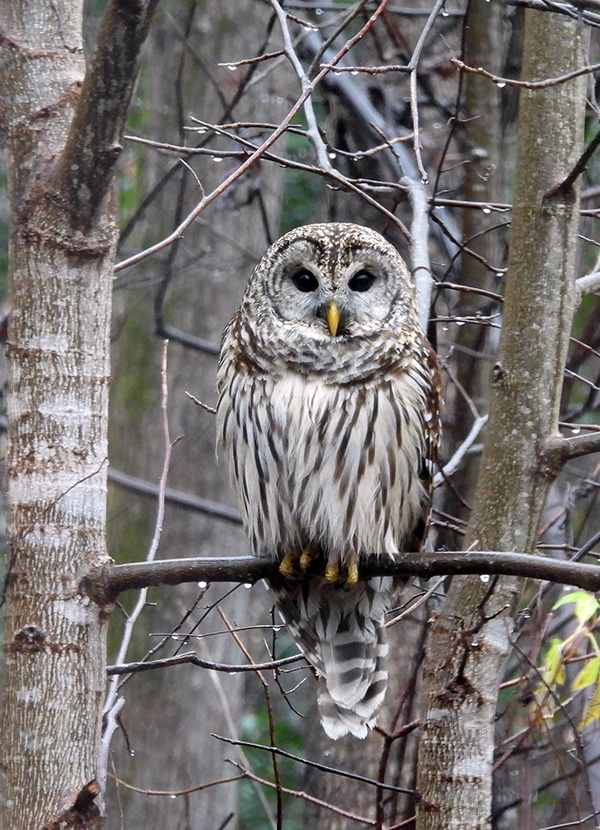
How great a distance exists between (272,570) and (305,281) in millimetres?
1178

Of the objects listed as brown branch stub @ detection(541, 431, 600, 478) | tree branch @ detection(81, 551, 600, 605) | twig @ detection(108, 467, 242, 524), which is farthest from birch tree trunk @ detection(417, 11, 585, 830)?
twig @ detection(108, 467, 242, 524)

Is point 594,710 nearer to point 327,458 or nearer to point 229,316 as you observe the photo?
point 327,458

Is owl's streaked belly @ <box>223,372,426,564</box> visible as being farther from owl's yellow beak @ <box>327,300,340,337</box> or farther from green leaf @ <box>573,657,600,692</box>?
green leaf @ <box>573,657,600,692</box>

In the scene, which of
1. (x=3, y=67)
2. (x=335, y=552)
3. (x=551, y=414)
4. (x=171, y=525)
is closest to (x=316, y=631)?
(x=335, y=552)

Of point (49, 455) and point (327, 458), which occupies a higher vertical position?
point (327, 458)

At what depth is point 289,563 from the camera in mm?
3363

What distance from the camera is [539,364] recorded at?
9.75 feet

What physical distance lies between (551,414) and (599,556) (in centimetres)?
72

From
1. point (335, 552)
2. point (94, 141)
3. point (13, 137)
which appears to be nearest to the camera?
point (94, 141)

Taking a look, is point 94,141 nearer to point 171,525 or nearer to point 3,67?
point 3,67

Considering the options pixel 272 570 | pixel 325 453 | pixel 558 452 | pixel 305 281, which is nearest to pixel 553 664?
pixel 558 452

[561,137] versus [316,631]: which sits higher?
[561,137]

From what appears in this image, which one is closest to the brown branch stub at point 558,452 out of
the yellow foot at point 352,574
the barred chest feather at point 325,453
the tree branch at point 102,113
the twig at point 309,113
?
the barred chest feather at point 325,453

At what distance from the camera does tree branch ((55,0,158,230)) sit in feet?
7.13
